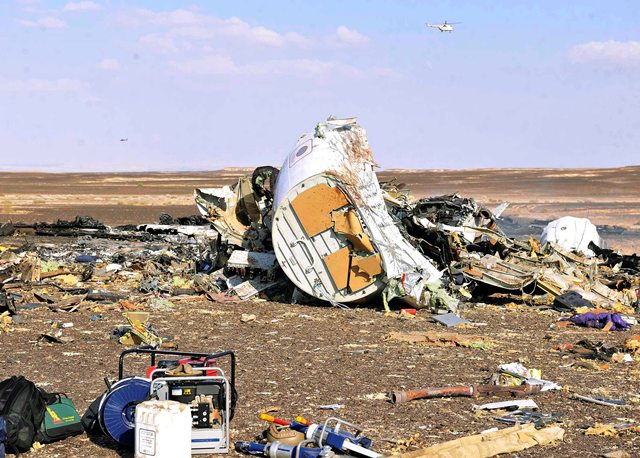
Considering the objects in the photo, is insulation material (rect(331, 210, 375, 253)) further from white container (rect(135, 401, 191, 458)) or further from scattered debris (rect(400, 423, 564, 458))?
white container (rect(135, 401, 191, 458))

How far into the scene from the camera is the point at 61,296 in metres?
17.1

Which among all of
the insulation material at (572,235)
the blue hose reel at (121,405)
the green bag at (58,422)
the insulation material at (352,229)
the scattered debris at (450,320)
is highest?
the insulation material at (352,229)

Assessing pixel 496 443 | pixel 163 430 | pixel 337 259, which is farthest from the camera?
pixel 337 259

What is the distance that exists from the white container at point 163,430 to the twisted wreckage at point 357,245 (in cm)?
895

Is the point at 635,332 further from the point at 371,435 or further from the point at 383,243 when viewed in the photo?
the point at 371,435

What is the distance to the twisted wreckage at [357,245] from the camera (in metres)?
16.4

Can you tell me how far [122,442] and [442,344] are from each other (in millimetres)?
6409

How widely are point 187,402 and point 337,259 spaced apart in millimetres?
8585

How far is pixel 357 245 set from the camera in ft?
53.6

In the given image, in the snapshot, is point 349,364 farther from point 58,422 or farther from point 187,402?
point 58,422

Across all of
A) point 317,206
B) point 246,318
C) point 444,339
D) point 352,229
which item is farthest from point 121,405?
point 317,206

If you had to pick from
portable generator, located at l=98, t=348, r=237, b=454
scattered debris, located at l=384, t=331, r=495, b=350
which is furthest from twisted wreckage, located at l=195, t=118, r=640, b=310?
portable generator, located at l=98, t=348, r=237, b=454

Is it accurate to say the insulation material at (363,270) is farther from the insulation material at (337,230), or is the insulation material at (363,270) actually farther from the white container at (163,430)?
the white container at (163,430)

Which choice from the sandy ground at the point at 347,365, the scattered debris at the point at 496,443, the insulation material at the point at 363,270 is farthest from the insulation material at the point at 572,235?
the scattered debris at the point at 496,443
